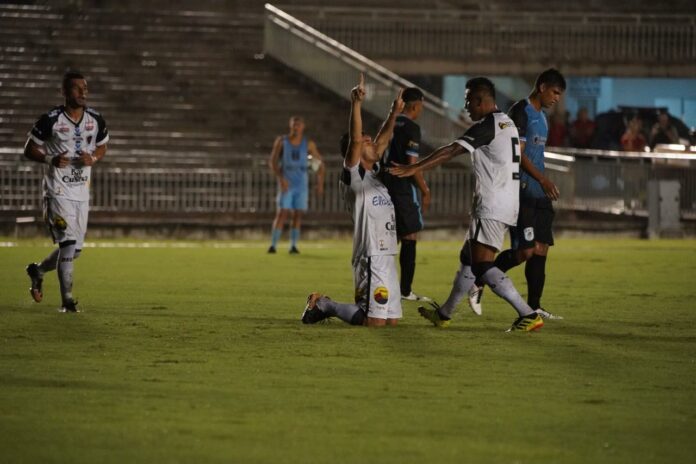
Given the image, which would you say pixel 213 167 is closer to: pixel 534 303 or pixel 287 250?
pixel 287 250

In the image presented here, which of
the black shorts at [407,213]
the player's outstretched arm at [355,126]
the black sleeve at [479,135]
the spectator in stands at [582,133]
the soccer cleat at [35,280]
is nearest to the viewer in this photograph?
the player's outstretched arm at [355,126]

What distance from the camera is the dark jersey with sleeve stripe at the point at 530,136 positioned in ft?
43.0

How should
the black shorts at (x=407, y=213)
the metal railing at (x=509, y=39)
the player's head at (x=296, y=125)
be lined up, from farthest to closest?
the metal railing at (x=509, y=39) < the player's head at (x=296, y=125) < the black shorts at (x=407, y=213)

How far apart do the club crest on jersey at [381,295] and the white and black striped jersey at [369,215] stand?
28cm

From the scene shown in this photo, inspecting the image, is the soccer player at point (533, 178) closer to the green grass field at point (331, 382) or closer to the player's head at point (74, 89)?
the green grass field at point (331, 382)

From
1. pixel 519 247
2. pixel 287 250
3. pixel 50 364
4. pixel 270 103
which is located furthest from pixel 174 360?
pixel 270 103

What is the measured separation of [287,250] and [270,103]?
11557mm

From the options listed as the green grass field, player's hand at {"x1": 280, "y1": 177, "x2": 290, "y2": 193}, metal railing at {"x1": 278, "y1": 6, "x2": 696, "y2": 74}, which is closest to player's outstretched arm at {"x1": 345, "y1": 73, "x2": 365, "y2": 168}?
the green grass field

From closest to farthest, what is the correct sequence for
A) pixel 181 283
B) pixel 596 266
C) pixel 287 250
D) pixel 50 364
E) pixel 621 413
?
pixel 621 413 < pixel 50 364 < pixel 181 283 < pixel 596 266 < pixel 287 250

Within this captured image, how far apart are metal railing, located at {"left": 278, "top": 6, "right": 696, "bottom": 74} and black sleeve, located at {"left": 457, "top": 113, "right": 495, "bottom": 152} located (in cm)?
2896

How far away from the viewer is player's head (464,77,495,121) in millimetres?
12008

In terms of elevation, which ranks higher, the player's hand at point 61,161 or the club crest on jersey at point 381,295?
the player's hand at point 61,161

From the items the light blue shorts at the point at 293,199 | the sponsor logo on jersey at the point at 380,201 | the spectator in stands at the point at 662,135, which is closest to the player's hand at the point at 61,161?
the sponsor logo on jersey at the point at 380,201

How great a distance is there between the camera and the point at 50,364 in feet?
33.6
